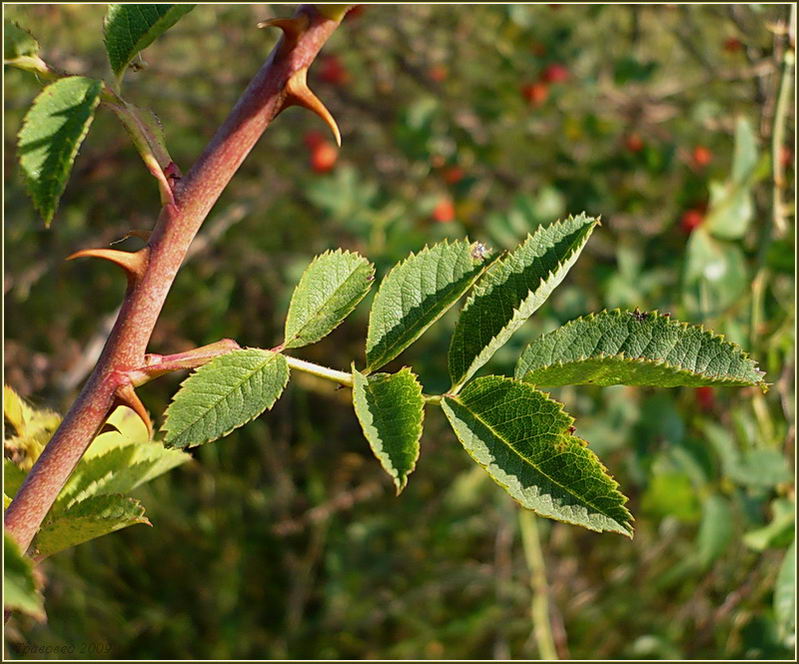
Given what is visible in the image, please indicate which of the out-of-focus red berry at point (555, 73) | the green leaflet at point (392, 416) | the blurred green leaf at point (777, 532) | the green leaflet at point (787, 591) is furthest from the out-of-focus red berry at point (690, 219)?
the green leaflet at point (392, 416)

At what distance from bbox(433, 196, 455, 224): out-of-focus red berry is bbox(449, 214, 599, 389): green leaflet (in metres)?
1.74

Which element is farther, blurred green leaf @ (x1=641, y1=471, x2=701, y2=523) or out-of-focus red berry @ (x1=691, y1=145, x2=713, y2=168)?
out-of-focus red berry @ (x1=691, y1=145, x2=713, y2=168)

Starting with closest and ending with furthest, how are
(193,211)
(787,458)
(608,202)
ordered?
(193,211)
(787,458)
(608,202)

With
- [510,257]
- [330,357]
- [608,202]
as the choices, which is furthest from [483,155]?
[510,257]

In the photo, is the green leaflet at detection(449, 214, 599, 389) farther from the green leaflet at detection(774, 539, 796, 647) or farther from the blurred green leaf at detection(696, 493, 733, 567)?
the blurred green leaf at detection(696, 493, 733, 567)

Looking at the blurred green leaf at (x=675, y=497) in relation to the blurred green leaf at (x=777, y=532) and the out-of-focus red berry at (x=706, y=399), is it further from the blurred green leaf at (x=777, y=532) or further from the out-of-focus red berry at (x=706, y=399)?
the out-of-focus red berry at (x=706, y=399)

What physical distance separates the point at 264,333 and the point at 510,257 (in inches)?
87.5

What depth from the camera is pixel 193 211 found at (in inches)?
22.4

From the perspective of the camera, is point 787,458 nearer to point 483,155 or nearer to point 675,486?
point 675,486

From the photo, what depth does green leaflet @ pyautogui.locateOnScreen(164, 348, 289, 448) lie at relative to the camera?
0.57 metres

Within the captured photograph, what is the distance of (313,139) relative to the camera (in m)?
2.78

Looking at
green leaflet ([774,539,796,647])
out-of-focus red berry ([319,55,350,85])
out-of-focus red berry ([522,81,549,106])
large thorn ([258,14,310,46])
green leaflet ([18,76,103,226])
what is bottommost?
green leaflet ([774,539,796,647])

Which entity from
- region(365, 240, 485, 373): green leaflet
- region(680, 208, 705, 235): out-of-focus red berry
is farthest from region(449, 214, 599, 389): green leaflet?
region(680, 208, 705, 235): out-of-focus red berry

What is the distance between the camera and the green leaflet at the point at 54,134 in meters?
0.54
